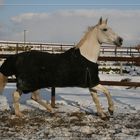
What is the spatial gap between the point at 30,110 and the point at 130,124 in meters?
2.42

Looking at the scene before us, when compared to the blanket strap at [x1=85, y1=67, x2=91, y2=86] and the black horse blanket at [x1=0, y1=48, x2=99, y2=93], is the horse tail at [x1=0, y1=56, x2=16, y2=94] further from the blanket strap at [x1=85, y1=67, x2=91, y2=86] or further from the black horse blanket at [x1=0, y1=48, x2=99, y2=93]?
the blanket strap at [x1=85, y1=67, x2=91, y2=86]

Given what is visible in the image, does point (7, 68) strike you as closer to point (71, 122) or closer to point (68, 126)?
point (71, 122)

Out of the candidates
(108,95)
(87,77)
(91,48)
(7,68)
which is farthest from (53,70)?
(108,95)

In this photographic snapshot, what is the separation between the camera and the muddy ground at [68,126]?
20.6 ft

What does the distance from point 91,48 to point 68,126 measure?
1.71m

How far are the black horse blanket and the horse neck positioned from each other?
0.09 m

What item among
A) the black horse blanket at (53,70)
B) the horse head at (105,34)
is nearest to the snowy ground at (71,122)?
the black horse blanket at (53,70)

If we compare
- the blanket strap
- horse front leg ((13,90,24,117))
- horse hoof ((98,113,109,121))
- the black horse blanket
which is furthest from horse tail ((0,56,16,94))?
horse hoof ((98,113,109,121))

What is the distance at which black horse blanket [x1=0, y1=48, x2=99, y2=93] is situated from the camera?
763 centimetres

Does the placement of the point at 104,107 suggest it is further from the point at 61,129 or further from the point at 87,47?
the point at 61,129

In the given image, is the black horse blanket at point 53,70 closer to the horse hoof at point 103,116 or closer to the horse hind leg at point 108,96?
the horse hind leg at point 108,96

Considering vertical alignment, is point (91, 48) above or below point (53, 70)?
above

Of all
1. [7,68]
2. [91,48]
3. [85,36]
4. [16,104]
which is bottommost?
[16,104]

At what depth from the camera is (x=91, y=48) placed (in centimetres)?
788
